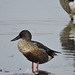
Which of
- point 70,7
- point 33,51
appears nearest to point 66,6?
point 70,7

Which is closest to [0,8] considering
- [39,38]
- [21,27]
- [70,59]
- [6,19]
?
[6,19]

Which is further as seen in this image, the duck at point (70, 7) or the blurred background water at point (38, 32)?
the duck at point (70, 7)

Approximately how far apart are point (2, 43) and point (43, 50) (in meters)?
2.83

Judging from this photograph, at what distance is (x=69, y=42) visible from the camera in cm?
1151

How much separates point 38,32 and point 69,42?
2.07 meters

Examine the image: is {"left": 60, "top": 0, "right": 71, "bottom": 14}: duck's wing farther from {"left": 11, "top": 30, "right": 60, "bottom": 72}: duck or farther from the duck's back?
the duck's back

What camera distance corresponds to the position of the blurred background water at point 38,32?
28.8 ft

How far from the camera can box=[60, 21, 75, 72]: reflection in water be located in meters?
9.60

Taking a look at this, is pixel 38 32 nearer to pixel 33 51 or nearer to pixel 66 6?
pixel 66 6

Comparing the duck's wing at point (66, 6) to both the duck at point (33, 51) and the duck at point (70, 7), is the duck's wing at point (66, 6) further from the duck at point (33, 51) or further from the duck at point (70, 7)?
the duck at point (33, 51)

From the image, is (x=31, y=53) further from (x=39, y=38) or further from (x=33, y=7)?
(x=33, y=7)

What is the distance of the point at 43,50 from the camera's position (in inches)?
344

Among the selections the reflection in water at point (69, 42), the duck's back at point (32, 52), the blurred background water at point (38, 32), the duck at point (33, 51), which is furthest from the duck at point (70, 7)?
the duck's back at point (32, 52)

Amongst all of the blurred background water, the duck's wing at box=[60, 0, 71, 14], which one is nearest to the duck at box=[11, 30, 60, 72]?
the blurred background water
